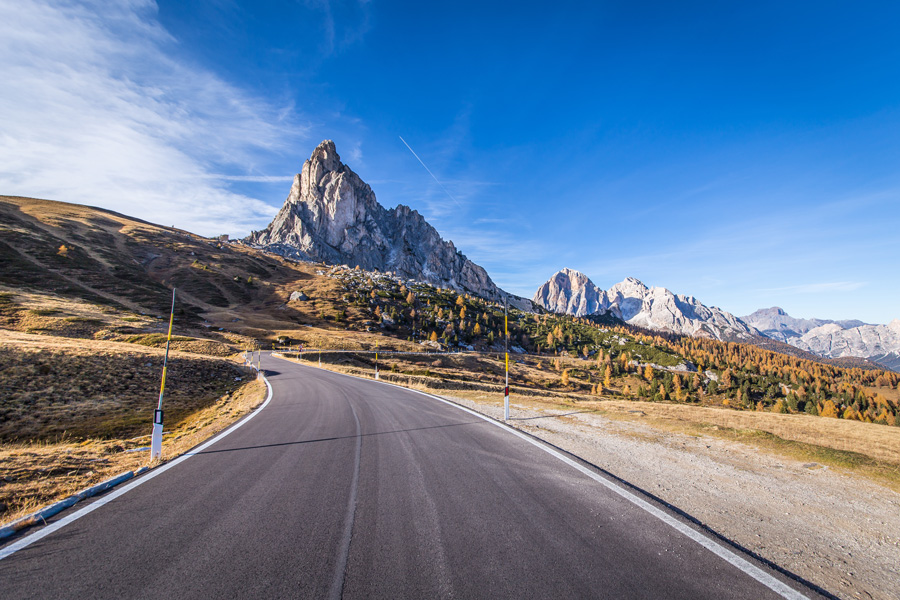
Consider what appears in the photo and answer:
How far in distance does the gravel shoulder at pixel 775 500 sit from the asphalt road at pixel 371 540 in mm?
906

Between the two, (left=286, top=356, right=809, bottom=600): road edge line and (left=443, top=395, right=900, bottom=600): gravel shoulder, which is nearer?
(left=286, top=356, right=809, bottom=600): road edge line

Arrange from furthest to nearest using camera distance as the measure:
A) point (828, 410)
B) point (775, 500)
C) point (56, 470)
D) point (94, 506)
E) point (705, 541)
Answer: point (828, 410), point (56, 470), point (775, 500), point (94, 506), point (705, 541)

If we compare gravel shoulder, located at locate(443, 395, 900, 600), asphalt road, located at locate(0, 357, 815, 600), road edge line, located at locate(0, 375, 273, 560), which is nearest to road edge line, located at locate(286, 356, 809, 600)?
asphalt road, located at locate(0, 357, 815, 600)

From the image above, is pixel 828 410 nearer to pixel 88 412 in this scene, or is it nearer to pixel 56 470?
pixel 56 470

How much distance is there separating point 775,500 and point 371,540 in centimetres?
670

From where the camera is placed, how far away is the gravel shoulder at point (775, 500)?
154 inches

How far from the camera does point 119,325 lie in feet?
155

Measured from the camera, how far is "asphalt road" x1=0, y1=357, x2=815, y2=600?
3.33 metres

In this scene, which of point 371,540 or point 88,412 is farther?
point 88,412

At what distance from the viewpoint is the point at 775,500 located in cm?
569

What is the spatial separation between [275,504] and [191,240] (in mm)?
219361

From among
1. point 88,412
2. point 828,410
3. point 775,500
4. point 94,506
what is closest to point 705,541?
point 775,500

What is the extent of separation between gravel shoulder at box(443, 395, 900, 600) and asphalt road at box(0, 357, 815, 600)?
0.91m

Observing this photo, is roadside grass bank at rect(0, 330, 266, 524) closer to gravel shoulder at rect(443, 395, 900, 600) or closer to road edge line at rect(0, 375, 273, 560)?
→ road edge line at rect(0, 375, 273, 560)
